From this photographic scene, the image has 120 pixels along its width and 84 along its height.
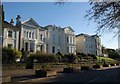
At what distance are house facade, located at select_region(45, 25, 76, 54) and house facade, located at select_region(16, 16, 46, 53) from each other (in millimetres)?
2918

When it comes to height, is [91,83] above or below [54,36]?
below

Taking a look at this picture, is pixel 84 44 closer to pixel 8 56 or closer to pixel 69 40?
pixel 69 40

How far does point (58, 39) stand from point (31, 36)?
13142 millimetres

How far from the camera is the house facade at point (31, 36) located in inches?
2258

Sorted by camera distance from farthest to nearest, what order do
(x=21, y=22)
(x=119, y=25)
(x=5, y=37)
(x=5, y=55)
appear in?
(x=21, y=22)
(x=5, y=37)
(x=5, y=55)
(x=119, y=25)

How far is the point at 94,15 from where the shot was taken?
15.5 metres

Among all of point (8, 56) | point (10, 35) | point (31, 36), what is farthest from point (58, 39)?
point (8, 56)

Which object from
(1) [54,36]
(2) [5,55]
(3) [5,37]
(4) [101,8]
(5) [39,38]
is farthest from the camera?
(1) [54,36]

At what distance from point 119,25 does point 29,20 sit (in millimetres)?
46054

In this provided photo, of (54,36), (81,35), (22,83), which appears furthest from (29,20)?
(22,83)

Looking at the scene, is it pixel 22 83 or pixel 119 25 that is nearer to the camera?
pixel 119 25

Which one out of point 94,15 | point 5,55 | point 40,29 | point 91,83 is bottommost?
point 91,83

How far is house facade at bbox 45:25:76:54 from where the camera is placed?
68175 millimetres

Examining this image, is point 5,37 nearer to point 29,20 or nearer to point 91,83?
point 29,20
